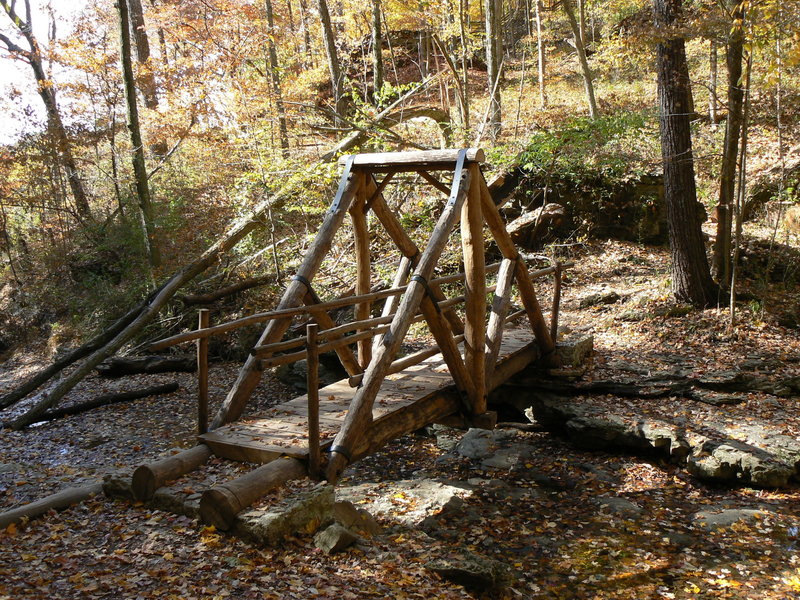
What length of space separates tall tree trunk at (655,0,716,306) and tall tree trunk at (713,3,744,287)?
0.46 m

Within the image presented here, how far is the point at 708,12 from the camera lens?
28.3ft

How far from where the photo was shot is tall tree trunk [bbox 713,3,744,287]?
29.5 ft

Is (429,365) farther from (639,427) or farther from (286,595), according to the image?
(286,595)

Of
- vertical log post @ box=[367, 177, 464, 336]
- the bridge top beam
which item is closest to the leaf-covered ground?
vertical log post @ box=[367, 177, 464, 336]

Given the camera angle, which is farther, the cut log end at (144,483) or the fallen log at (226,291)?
the fallen log at (226,291)

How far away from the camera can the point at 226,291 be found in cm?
1229

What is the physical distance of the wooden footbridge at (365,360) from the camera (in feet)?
15.8

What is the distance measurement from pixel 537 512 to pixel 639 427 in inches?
72.2

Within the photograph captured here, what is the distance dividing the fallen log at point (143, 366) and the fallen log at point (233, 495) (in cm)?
759

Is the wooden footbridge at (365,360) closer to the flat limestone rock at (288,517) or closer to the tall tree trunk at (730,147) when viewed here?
the flat limestone rock at (288,517)

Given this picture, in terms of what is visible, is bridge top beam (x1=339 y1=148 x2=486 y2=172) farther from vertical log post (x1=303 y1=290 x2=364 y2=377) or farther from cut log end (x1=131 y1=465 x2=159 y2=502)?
cut log end (x1=131 y1=465 x2=159 y2=502)

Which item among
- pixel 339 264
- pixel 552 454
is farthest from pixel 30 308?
pixel 552 454

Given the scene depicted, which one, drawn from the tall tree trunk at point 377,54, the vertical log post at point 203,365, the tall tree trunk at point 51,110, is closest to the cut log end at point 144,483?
the vertical log post at point 203,365

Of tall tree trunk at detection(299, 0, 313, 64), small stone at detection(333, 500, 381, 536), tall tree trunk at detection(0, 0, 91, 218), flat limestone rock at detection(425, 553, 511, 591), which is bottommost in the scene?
flat limestone rock at detection(425, 553, 511, 591)
